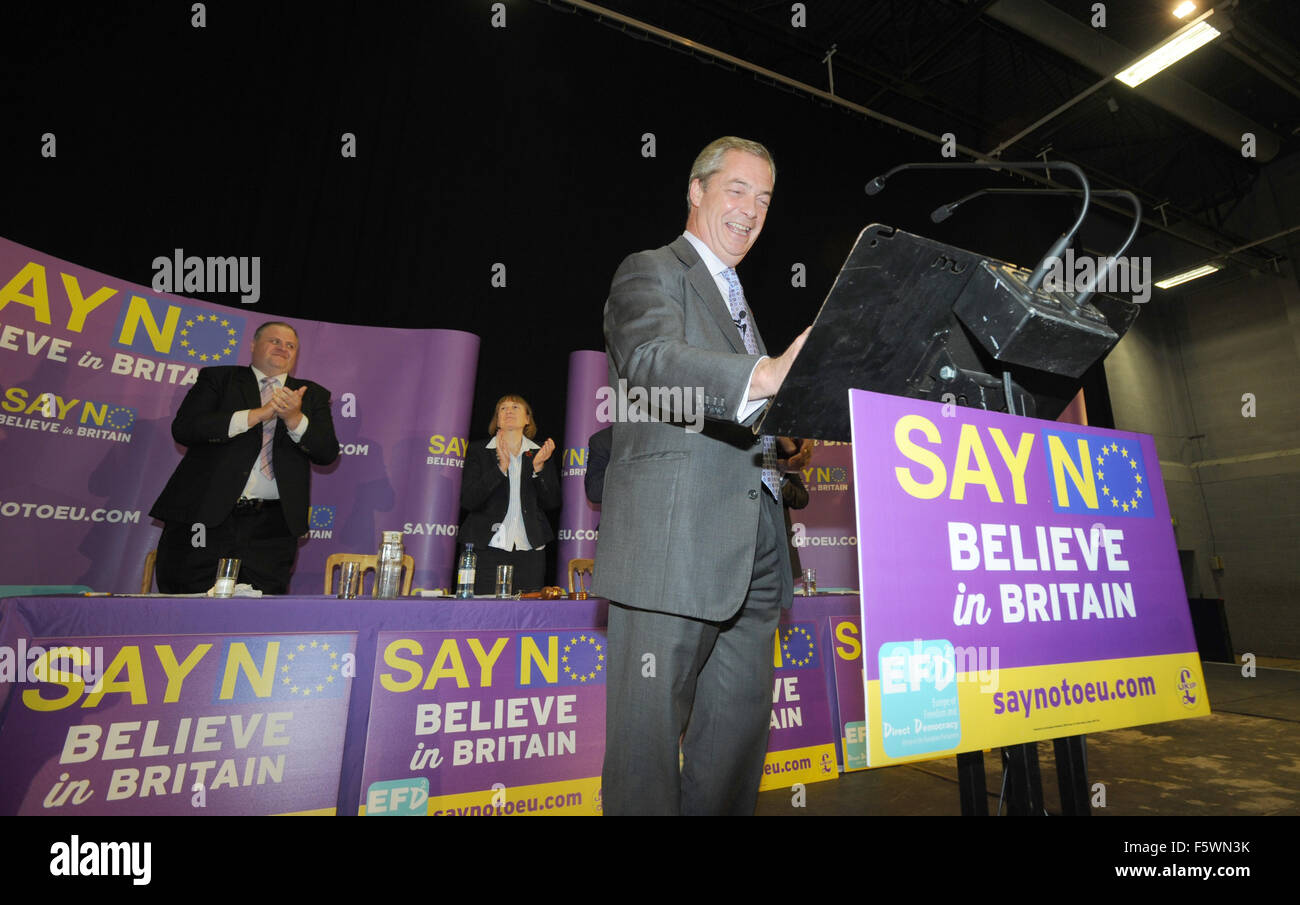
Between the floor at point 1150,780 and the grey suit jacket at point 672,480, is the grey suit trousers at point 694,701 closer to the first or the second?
the grey suit jacket at point 672,480

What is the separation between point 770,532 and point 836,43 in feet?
21.3

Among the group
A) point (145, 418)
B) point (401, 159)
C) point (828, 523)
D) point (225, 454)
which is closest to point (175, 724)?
point (225, 454)

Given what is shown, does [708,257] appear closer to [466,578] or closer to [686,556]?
[686,556]

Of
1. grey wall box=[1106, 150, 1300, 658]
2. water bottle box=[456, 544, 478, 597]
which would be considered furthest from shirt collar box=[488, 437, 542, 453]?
grey wall box=[1106, 150, 1300, 658]

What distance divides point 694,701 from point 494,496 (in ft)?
8.47

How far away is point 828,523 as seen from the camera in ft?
17.1

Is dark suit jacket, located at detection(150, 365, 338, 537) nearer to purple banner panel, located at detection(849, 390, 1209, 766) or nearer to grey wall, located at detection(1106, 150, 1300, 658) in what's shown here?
purple banner panel, located at detection(849, 390, 1209, 766)

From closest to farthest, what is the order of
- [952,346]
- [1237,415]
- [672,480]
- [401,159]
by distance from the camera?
1. [952,346]
2. [672,480]
3. [401,159]
4. [1237,415]

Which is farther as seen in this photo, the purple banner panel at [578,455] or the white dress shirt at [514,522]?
the purple banner panel at [578,455]

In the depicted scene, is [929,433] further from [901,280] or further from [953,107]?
[953,107]

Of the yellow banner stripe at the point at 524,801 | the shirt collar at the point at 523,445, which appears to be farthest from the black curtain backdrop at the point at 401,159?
the yellow banner stripe at the point at 524,801

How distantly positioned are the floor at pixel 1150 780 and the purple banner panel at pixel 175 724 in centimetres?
156

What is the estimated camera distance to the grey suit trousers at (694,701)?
990 mm
